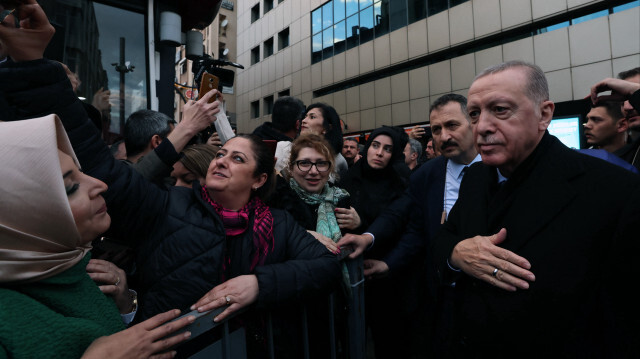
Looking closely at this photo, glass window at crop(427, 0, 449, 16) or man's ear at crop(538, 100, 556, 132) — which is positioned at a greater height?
glass window at crop(427, 0, 449, 16)

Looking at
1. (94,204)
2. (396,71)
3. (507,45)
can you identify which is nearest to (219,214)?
(94,204)

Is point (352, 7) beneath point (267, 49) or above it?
beneath

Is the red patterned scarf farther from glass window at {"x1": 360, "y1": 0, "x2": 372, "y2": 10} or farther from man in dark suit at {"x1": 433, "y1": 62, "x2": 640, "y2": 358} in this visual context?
glass window at {"x1": 360, "y1": 0, "x2": 372, "y2": 10}

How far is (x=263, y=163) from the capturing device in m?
2.14

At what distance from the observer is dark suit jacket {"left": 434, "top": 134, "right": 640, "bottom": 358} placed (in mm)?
1298

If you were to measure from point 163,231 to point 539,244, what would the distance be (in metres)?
1.62

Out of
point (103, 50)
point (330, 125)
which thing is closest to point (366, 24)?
point (103, 50)

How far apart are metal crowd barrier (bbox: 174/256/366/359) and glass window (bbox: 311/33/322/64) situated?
725 inches

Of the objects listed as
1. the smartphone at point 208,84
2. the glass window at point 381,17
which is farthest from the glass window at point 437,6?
the smartphone at point 208,84

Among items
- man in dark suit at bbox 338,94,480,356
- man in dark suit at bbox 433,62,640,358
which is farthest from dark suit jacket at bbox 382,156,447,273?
man in dark suit at bbox 433,62,640,358

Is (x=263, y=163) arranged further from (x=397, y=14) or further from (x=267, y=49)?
(x=267, y=49)

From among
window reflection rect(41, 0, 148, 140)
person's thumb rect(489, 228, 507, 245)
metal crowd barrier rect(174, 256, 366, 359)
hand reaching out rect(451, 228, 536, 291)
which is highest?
window reflection rect(41, 0, 148, 140)

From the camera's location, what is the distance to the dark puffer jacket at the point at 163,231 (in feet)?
4.32

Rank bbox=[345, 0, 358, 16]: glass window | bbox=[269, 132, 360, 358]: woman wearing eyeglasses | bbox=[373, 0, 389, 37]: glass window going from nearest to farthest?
bbox=[269, 132, 360, 358]: woman wearing eyeglasses → bbox=[373, 0, 389, 37]: glass window → bbox=[345, 0, 358, 16]: glass window
